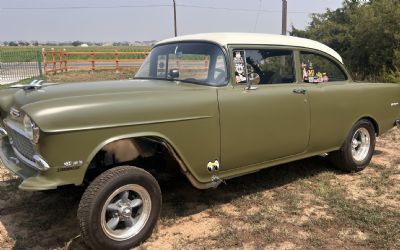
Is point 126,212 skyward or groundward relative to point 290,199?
skyward

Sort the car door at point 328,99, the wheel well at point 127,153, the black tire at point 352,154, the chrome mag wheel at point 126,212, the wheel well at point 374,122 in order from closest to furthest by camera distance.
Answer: the chrome mag wheel at point 126,212 → the wheel well at point 127,153 → the car door at point 328,99 → the black tire at point 352,154 → the wheel well at point 374,122

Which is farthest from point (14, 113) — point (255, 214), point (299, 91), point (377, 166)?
point (377, 166)

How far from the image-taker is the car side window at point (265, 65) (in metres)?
4.40

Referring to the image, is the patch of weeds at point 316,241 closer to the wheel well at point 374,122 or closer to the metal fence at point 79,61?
the wheel well at point 374,122

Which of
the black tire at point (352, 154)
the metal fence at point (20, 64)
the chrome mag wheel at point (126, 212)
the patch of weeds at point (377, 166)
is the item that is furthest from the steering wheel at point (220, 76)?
the metal fence at point (20, 64)

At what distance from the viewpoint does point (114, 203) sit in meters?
3.59

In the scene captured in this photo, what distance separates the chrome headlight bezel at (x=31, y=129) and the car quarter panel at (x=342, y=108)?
9.82 ft

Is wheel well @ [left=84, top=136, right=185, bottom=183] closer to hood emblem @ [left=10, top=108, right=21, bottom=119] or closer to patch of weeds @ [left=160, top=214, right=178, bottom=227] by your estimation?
patch of weeds @ [left=160, top=214, right=178, bottom=227]

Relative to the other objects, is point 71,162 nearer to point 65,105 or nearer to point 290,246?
point 65,105

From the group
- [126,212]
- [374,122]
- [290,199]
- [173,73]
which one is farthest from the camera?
[374,122]

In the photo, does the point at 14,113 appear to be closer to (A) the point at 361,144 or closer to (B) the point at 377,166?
(A) the point at 361,144

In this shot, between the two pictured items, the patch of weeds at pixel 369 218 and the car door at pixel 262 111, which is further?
the car door at pixel 262 111

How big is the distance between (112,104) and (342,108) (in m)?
3.06

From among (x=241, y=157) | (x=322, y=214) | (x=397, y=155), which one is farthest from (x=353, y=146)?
(x=241, y=157)
